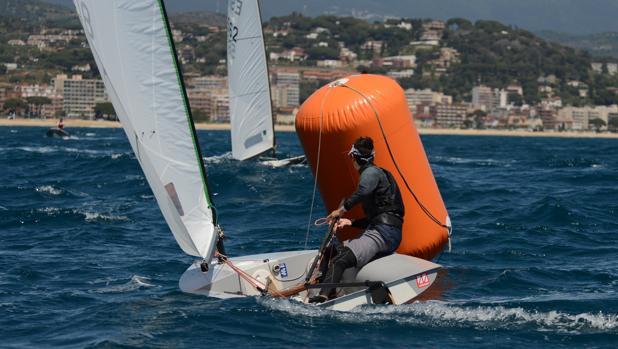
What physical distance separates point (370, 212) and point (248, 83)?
22098 millimetres

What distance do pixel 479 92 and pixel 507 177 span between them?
171352 millimetres

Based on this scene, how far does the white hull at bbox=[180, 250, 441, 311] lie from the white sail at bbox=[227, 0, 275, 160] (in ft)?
67.3

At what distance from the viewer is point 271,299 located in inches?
400

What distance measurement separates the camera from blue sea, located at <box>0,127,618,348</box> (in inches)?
358

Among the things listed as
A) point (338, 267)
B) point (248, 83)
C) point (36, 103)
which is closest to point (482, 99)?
point (36, 103)

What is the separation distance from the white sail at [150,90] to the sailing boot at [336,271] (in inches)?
49.4

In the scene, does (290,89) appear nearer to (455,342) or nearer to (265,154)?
(265,154)

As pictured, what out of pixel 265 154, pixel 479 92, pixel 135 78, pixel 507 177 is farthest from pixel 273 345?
pixel 479 92

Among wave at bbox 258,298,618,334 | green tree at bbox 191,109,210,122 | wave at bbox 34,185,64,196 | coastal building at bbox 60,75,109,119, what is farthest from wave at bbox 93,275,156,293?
coastal building at bbox 60,75,109,119

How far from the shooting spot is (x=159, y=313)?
9.92 meters

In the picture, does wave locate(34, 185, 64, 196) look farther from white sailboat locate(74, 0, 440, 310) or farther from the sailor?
the sailor

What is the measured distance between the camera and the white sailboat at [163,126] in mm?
9508

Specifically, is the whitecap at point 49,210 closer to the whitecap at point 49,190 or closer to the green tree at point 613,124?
the whitecap at point 49,190

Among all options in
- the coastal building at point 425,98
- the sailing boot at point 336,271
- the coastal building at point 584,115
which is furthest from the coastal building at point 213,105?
the sailing boot at point 336,271
